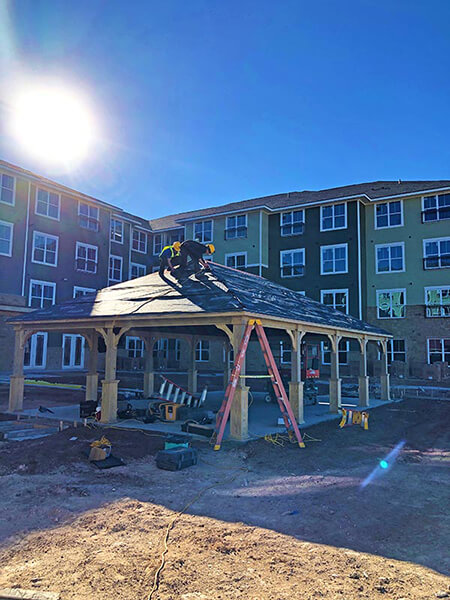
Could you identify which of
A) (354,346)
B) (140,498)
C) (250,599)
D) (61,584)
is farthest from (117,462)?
(354,346)

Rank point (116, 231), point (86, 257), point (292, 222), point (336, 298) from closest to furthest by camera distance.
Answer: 1. point (336, 298)
2. point (86, 257)
3. point (292, 222)
4. point (116, 231)

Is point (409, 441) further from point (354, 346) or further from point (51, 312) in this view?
point (354, 346)

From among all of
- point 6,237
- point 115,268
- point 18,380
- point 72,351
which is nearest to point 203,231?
point 115,268

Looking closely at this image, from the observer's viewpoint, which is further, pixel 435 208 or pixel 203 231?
pixel 203 231

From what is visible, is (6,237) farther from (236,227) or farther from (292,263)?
(292,263)

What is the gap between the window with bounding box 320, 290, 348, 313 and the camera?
3467 cm

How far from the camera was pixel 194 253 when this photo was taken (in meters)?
15.6

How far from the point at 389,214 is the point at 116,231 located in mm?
23255

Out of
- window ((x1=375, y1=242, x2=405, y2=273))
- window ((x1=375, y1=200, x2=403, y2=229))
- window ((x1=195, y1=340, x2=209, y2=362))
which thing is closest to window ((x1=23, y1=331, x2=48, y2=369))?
window ((x1=195, y1=340, x2=209, y2=362))

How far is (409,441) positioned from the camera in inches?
492

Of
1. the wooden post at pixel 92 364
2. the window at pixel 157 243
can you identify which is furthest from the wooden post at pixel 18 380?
the window at pixel 157 243

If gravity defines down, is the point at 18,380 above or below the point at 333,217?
below

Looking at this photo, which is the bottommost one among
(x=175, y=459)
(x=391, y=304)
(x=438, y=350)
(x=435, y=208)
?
(x=175, y=459)

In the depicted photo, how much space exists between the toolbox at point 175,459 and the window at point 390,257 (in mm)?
28697
